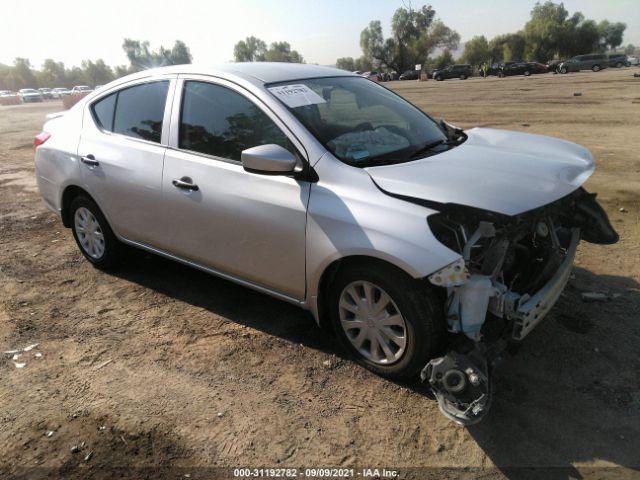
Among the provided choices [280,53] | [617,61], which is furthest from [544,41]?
[280,53]

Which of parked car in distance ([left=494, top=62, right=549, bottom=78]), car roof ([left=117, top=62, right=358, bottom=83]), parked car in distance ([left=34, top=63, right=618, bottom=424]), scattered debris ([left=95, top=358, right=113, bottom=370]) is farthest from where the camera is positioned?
parked car in distance ([left=494, top=62, right=549, bottom=78])

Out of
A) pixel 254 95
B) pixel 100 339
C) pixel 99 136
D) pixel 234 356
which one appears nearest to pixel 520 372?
pixel 234 356

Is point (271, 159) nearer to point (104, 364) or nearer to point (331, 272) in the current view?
point (331, 272)

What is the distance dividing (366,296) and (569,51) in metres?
92.3

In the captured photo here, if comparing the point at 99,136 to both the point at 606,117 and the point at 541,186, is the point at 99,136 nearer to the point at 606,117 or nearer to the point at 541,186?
the point at 541,186

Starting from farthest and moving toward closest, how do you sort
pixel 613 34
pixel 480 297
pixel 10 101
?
pixel 613 34
pixel 10 101
pixel 480 297

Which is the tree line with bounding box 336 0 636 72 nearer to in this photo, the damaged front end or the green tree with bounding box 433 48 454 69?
the green tree with bounding box 433 48 454 69

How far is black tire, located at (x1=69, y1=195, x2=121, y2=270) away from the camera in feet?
14.4

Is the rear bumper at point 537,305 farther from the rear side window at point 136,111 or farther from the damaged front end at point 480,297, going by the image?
the rear side window at point 136,111

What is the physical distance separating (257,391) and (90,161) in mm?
2508

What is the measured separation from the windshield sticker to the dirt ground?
1.59 meters

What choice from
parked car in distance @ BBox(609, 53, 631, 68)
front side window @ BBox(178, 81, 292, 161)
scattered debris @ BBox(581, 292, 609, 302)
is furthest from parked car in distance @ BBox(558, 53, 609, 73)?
front side window @ BBox(178, 81, 292, 161)

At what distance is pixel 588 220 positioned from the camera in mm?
3402

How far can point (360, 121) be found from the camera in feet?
11.4
